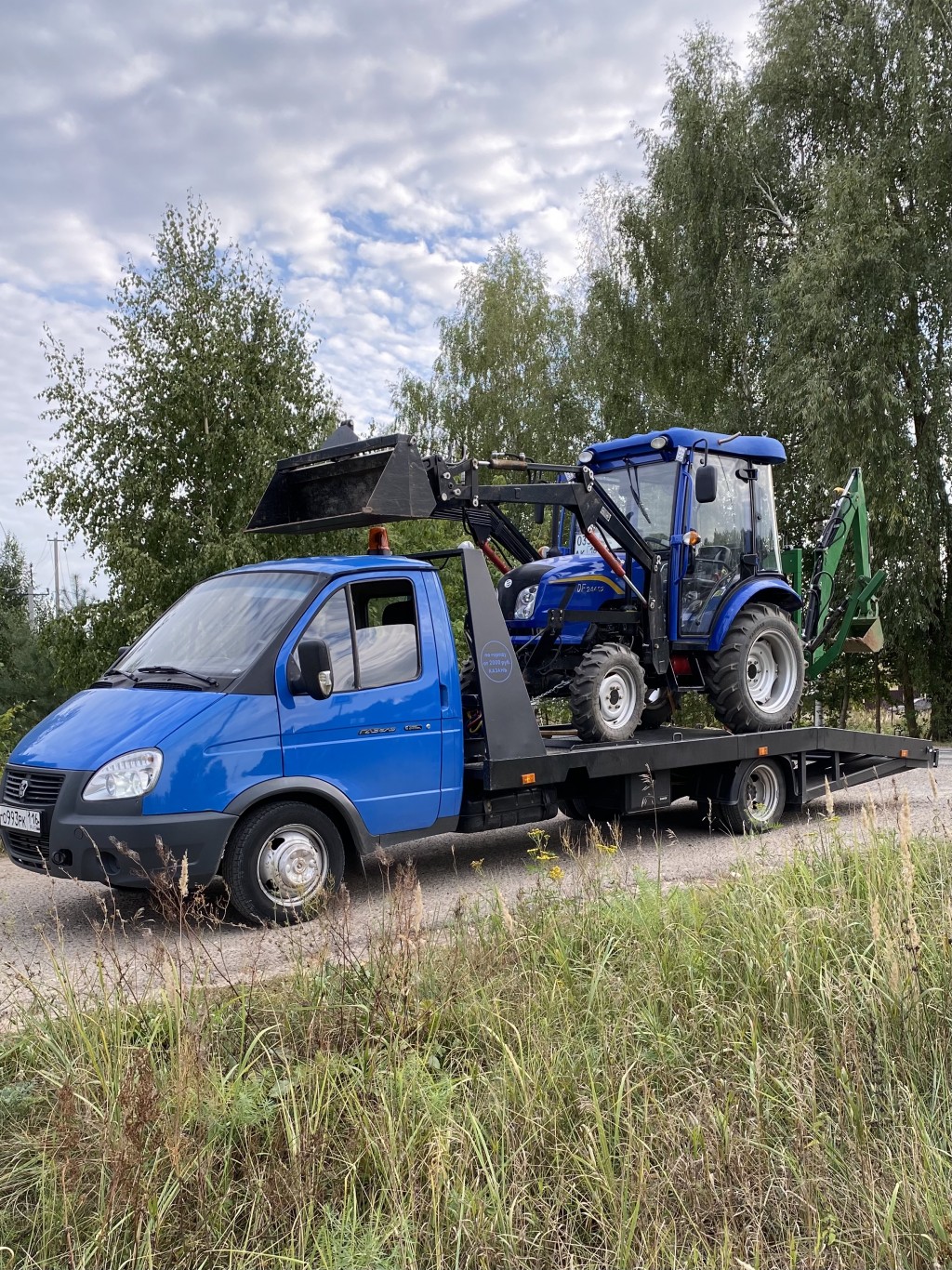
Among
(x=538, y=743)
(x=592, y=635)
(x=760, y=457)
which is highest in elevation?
(x=760, y=457)

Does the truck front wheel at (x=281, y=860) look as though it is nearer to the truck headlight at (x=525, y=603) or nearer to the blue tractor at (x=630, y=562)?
the blue tractor at (x=630, y=562)

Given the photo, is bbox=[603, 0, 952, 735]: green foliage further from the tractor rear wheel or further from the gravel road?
the tractor rear wheel

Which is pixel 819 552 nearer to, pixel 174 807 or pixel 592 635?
pixel 592 635

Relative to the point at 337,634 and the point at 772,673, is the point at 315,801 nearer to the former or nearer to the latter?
the point at 337,634

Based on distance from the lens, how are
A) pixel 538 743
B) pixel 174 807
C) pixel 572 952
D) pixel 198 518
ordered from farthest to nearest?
pixel 198 518
pixel 538 743
pixel 174 807
pixel 572 952

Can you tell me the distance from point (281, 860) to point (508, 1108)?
9.44 feet

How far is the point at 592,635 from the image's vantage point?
28.5ft

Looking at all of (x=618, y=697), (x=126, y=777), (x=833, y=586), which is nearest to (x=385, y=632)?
(x=126, y=777)

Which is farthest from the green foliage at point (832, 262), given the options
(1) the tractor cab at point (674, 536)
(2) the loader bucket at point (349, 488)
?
(2) the loader bucket at point (349, 488)

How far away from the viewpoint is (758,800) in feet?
30.4

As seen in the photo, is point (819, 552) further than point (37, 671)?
No

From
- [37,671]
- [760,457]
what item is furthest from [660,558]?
[37,671]

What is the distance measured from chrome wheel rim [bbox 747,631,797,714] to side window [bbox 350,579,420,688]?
11.6ft

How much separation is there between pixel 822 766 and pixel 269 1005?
22.9ft
